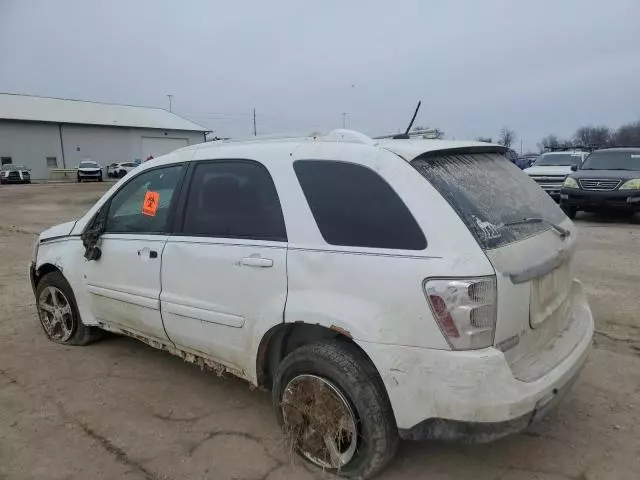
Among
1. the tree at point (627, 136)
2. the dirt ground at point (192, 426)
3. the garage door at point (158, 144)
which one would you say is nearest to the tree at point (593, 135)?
the tree at point (627, 136)

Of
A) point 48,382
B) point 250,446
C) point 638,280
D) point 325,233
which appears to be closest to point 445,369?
point 325,233

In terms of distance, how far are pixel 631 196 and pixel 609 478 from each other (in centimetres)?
1076

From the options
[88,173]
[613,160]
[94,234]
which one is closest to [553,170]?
[613,160]

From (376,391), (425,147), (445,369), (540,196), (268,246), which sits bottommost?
(376,391)

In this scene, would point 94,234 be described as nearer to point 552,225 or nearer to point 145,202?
point 145,202

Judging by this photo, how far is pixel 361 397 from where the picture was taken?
257 cm

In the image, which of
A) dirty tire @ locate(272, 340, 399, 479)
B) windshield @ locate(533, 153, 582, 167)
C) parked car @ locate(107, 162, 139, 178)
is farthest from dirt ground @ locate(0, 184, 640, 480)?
parked car @ locate(107, 162, 139, 178)

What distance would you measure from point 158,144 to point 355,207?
62.2 m

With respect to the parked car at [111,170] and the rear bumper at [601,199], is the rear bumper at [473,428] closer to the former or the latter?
the rear bumper at [601,199]

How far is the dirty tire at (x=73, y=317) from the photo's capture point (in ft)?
14.9

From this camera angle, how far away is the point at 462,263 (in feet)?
7.70

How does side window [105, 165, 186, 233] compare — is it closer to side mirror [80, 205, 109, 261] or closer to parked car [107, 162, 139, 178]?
side mirror [80, 205, 109, 261]

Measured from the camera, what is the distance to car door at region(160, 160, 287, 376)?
2.95 meters

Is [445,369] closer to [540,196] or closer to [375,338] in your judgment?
[375,338]
